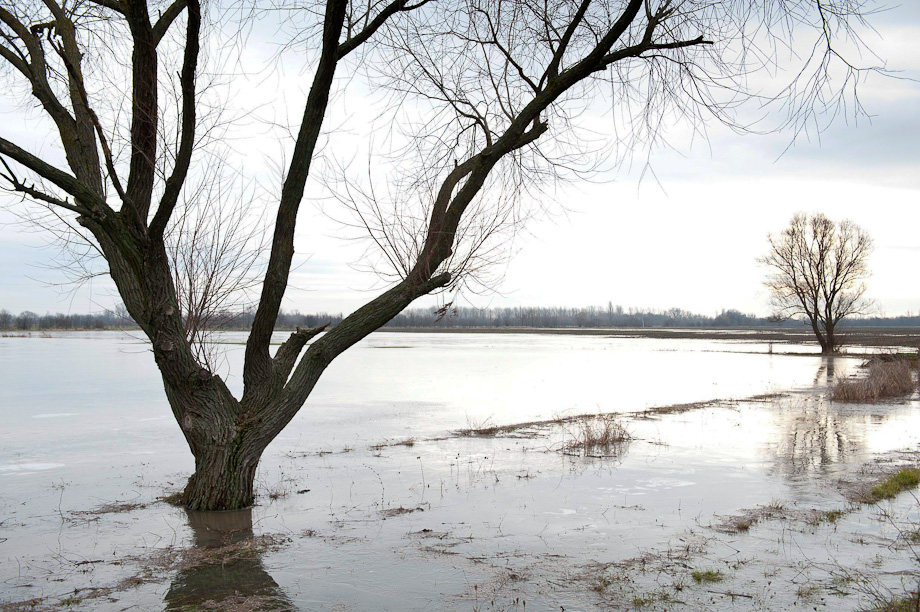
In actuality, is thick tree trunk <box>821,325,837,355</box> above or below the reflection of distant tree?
above

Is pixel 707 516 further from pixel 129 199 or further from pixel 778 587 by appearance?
pixel 129 199

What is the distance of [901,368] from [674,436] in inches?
516

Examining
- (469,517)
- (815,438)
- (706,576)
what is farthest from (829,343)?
(706,576)

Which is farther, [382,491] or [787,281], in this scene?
[787,281]

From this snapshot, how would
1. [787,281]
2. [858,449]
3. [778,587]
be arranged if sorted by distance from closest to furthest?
[778,587]
[858,449]
[787,281]

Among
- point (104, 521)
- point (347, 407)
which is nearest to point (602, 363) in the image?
point (347, 407)

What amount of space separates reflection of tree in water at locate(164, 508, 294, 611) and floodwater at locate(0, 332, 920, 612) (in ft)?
0.09

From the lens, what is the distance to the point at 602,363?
36656 millimetres

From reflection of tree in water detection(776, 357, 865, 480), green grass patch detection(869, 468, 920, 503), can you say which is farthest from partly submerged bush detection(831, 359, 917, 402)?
green grass patch detection(869, 468, 920, 503)

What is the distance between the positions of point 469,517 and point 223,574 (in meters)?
2.64

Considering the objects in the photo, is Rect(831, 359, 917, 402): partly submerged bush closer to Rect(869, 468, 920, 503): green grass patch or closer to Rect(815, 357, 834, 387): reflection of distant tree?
Rect(815, 357, 834, 387): reflection of distant tree

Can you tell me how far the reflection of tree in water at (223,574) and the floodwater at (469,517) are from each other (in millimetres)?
26

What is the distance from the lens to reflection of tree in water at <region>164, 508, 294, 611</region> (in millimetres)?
4938

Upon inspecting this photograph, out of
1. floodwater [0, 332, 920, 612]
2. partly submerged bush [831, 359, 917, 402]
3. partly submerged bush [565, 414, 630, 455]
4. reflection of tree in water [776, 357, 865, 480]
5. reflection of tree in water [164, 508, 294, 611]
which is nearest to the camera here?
reflection of tree in water [164, 508, 294, 611]
